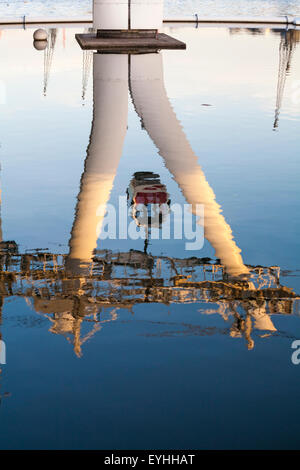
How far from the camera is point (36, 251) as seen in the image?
17750mm

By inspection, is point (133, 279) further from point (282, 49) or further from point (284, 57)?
point (282, 49)

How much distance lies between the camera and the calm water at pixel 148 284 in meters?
11.3

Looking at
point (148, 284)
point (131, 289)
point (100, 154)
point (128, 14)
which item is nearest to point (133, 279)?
point (148, 284)

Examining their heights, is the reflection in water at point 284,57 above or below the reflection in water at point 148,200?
above

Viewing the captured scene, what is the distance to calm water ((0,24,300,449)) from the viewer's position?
11.3m

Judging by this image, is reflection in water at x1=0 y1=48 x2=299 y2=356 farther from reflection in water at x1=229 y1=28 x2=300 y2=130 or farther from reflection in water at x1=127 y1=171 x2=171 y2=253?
reflection in water at x1=229 y1=28 x2=300 y2=130

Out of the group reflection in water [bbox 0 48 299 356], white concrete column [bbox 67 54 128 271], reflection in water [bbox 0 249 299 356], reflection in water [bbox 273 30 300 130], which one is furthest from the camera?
reflection in water [bbox 273 30 300 130]

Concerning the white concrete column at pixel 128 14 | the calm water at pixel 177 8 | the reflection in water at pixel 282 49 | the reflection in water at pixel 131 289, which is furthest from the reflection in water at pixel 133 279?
the calm water at pixel 177 8

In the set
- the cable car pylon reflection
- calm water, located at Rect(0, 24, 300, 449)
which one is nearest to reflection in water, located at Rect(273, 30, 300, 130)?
calm water, located at Rect(0, 24, 300, 449)

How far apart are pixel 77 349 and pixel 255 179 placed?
12.4m

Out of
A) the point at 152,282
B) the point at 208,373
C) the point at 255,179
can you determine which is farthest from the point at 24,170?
the point at 208,373

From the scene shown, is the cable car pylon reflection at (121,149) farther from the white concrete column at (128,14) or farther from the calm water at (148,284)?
the white concrete column at (128,14)

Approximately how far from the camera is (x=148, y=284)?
52.8 ft

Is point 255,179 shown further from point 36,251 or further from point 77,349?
point 77,349
